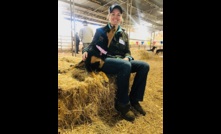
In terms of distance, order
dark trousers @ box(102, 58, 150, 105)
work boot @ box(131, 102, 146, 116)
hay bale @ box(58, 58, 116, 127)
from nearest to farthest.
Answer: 1. hay bale @ box(58, 58, 116, 127)
2. dark trousers @ box(102, 58, 150, 105)
3. work boot @ box(131, 102, 146, 116)

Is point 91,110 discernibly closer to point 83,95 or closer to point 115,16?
point 83,95

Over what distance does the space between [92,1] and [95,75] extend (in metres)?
5.32

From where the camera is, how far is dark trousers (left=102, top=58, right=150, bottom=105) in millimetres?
1333

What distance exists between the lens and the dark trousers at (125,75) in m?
1.33

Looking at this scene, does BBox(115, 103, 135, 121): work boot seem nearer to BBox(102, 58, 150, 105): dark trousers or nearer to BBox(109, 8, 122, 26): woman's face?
BBox(102, 58, 150, 105): dark trousers

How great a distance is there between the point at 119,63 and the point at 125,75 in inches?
5.0

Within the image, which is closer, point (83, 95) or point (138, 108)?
point (83, 95)

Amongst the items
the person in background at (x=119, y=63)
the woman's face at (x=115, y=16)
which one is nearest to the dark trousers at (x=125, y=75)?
the person in background at (x=119, y=63)

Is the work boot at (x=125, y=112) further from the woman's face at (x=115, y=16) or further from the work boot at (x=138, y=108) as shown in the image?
the woman's face at (x=115, y=16)

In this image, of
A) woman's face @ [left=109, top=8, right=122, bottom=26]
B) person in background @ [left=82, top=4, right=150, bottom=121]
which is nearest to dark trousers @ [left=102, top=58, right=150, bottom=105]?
person in background @ [left=82, top=4, right=150, bottom=121]

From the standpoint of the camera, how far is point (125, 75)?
1.32 meters

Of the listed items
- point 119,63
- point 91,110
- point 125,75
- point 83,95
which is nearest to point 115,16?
point 119,63
